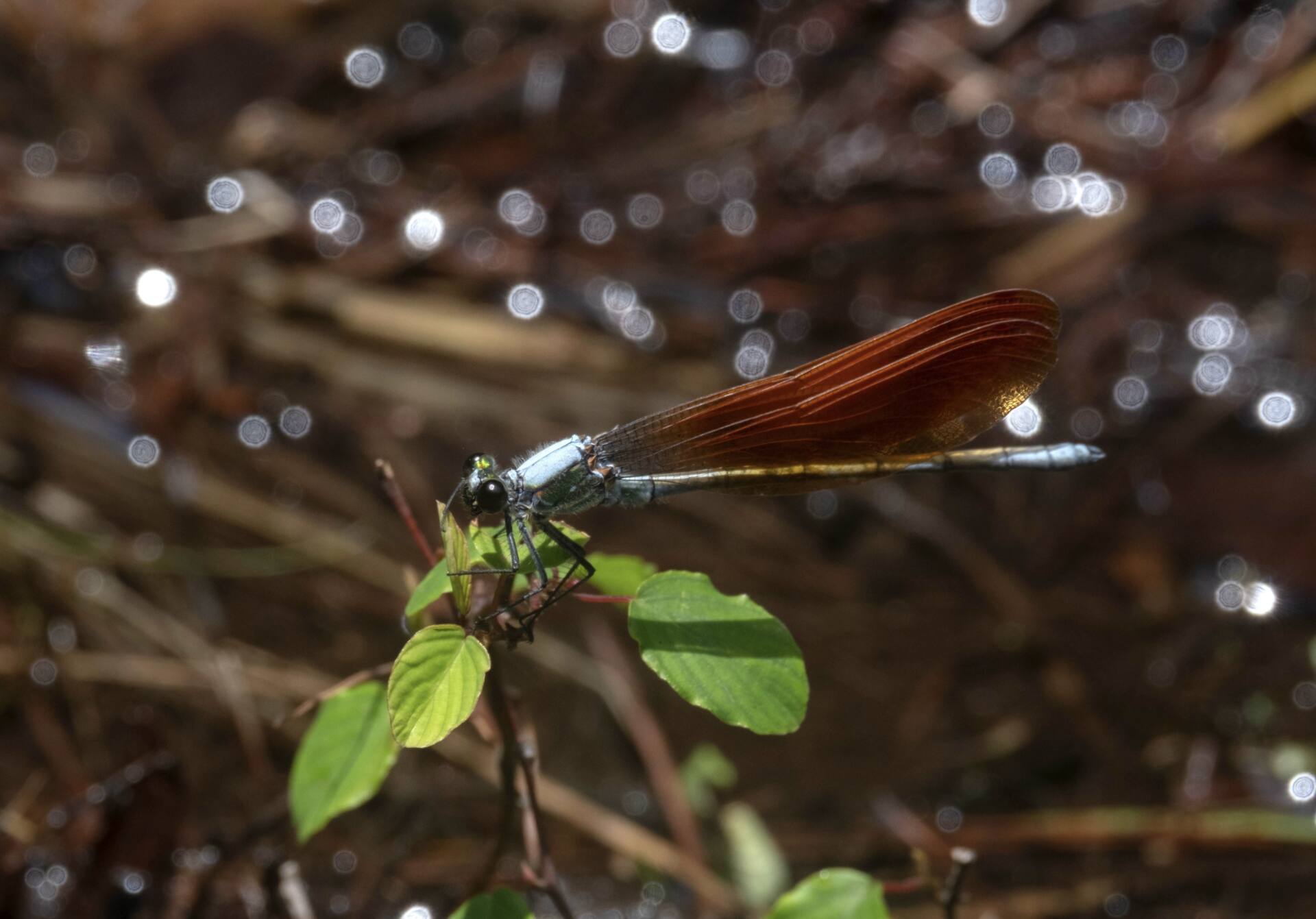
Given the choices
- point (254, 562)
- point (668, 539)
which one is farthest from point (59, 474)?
point (668, 539)

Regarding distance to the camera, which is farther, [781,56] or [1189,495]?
[781,56]

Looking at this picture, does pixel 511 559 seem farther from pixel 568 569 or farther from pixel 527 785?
pixel 527 785

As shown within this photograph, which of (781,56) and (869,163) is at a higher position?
(781,56)

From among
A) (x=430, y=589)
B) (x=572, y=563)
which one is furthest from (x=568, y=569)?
(x=430, y=589)

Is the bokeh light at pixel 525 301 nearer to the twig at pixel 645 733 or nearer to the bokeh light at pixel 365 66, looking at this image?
the twig at pixel 645 733

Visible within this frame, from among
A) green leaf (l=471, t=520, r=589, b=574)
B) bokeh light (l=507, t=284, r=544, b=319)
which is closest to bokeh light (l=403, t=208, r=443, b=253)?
bokeh light (l=507, t=284, r=544, b=319)

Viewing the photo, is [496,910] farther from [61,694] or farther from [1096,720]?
[1096,720]

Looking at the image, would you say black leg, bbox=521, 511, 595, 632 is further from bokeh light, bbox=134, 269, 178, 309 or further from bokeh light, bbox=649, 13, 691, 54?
bokeh light, bbox=649, 13, 691, 54
